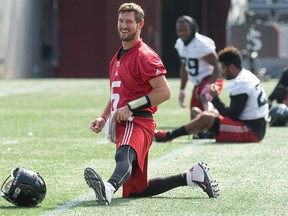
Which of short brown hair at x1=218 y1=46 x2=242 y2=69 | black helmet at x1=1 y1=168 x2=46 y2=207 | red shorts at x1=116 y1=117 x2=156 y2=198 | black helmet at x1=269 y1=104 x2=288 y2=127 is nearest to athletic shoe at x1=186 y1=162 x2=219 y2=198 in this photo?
red shorts at x1=116 y1=117 x2=156 y2=198

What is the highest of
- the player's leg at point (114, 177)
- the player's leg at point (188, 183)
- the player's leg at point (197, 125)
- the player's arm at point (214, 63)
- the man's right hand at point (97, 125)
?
the man's right hand at point (97, 125)

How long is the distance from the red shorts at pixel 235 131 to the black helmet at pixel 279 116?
3.11m

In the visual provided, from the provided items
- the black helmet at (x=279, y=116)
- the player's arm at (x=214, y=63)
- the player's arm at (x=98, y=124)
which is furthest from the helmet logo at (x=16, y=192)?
the black helmet at (x=279, y=116)

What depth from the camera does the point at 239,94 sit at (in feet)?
45.8

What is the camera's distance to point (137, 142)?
29.6 feet

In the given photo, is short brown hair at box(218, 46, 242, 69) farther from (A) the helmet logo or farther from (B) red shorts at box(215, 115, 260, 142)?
(A) the helmet logo

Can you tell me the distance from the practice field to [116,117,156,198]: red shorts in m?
0.16

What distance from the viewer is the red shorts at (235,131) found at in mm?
14195

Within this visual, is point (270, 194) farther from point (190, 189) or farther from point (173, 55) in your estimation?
point (173, 55)

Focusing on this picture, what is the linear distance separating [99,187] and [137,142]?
703mm

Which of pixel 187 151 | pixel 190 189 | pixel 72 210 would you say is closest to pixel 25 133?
pixel 187 151

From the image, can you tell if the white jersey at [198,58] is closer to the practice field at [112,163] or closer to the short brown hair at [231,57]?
the practice field at [112,163]

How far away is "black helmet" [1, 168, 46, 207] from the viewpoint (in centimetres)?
852

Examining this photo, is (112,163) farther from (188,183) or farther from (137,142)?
(137,142)
